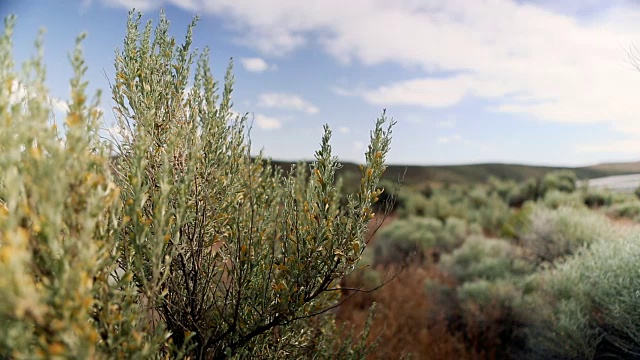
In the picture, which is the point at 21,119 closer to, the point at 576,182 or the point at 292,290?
the point at 292,290

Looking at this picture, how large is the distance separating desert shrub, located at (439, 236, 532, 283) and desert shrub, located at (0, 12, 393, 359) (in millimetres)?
6148

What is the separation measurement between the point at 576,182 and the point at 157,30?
21.8m

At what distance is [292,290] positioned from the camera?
284 centimetres

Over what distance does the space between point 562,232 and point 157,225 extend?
8931 millimetres

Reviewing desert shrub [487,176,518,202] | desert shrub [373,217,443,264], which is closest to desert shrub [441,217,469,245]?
desert shrub [373,217,443,264]

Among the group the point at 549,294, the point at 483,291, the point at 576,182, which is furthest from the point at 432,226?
the point at 576,182

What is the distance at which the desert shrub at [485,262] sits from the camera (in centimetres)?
920

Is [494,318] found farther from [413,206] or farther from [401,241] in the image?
[413,206]

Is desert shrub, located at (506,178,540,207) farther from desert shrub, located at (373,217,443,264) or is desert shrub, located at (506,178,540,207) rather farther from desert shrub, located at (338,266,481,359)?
desert shrub, located at (338,266,481,359)

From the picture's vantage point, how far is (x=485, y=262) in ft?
31.3

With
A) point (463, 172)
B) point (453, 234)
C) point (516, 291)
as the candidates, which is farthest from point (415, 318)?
point (463, 172)

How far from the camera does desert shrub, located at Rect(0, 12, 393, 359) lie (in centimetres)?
153

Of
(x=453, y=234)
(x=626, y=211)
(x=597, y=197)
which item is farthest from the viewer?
(x=597, y=197)

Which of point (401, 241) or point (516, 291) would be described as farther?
point (401, 241)
